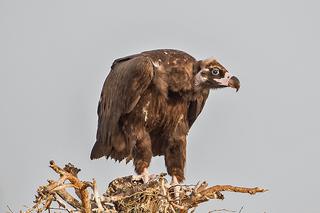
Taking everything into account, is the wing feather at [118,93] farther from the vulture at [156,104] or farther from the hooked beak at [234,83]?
the hooked beak at [234,83]

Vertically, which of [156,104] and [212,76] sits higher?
[212,76]

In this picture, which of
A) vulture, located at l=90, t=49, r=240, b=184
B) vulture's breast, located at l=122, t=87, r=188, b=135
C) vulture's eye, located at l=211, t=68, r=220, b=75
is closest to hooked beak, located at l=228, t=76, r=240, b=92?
vulture, located at l=90, t=49, r=240, b=184

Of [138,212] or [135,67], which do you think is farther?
[135,67]

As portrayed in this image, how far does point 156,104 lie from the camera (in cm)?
1115

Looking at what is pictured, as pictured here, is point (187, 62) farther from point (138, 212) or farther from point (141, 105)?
point (138, 212)

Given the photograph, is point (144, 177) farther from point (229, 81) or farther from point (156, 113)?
point (229, 81)

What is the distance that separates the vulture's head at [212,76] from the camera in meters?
11.1

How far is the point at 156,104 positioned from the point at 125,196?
2.20 metres

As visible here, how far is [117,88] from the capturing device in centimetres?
1149

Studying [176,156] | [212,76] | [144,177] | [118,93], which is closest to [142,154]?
[144,177]

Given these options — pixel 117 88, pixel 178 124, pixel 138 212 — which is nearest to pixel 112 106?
pixel 117 88

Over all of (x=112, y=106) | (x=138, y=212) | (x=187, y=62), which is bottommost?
(x=138, y=212)

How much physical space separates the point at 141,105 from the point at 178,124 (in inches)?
26.0

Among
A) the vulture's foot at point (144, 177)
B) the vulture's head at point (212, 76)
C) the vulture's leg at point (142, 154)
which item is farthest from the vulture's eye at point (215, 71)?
the vulture's foot at point (144, 177)
